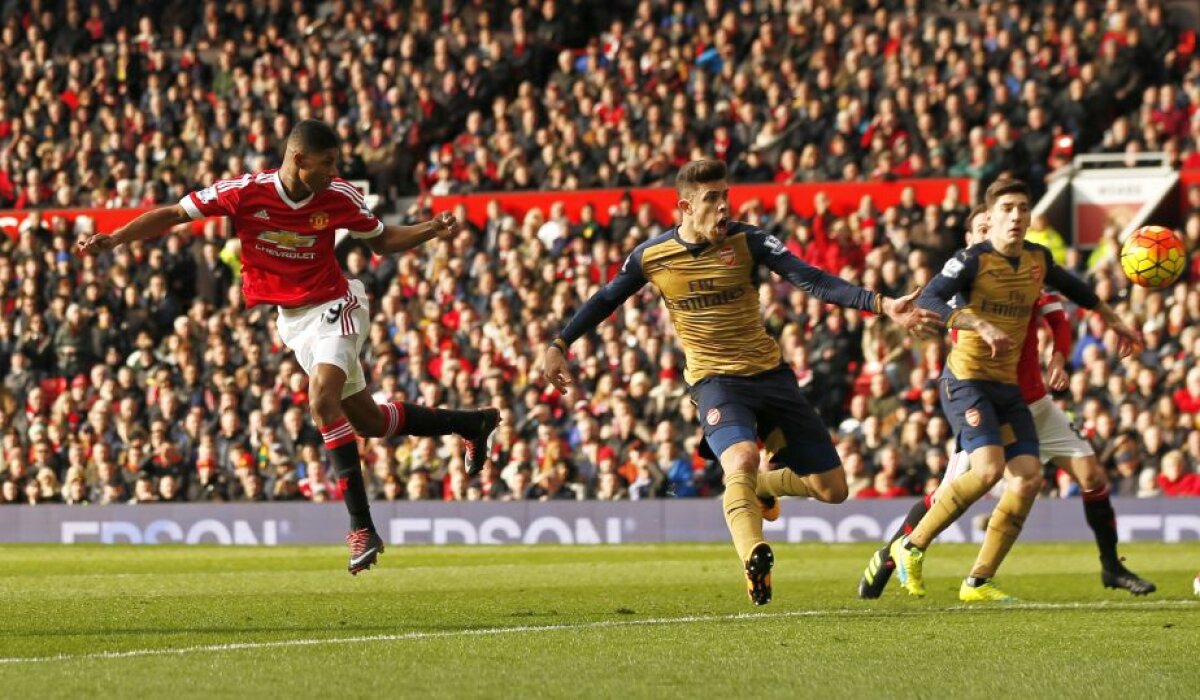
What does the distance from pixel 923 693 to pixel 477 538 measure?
45.1 feet

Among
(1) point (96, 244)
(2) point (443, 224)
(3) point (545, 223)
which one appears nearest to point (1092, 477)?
(2) point (443, 224)

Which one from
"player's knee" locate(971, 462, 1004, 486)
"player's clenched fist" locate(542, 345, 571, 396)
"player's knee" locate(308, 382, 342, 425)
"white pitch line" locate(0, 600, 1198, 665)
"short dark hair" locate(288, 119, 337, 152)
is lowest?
"white pitch line" locate(0, 600, 1198, 665)

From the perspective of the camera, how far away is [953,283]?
35.2ft

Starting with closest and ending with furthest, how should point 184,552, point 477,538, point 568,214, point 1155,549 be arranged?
point 1155,549, point 184,552, point 477,538, point 568,214

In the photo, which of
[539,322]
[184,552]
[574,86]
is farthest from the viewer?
[574,86]

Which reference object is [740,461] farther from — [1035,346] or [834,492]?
[1035,346]

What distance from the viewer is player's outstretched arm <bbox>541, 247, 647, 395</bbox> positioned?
9.82 m

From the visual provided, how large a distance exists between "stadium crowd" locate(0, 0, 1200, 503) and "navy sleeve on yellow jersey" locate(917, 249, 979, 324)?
26.3 ft

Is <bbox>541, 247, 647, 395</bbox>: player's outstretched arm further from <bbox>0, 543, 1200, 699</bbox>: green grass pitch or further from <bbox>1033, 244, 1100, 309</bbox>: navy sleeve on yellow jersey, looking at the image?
<bbox>1033, 244, 1100, 309</bbox>: navy sleeve on yellow jersey

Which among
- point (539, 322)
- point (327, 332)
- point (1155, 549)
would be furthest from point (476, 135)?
point (327, 332)

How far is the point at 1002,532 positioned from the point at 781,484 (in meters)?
1.43

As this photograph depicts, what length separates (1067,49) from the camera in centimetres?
2302

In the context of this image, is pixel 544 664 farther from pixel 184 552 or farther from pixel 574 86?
pixel 574 86

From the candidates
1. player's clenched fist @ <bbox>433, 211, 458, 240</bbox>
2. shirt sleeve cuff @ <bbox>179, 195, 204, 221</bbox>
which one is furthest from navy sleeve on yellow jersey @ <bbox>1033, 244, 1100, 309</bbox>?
shirt sleeve cuff @ <bbox>179, 195, 204, 221</bbox>
